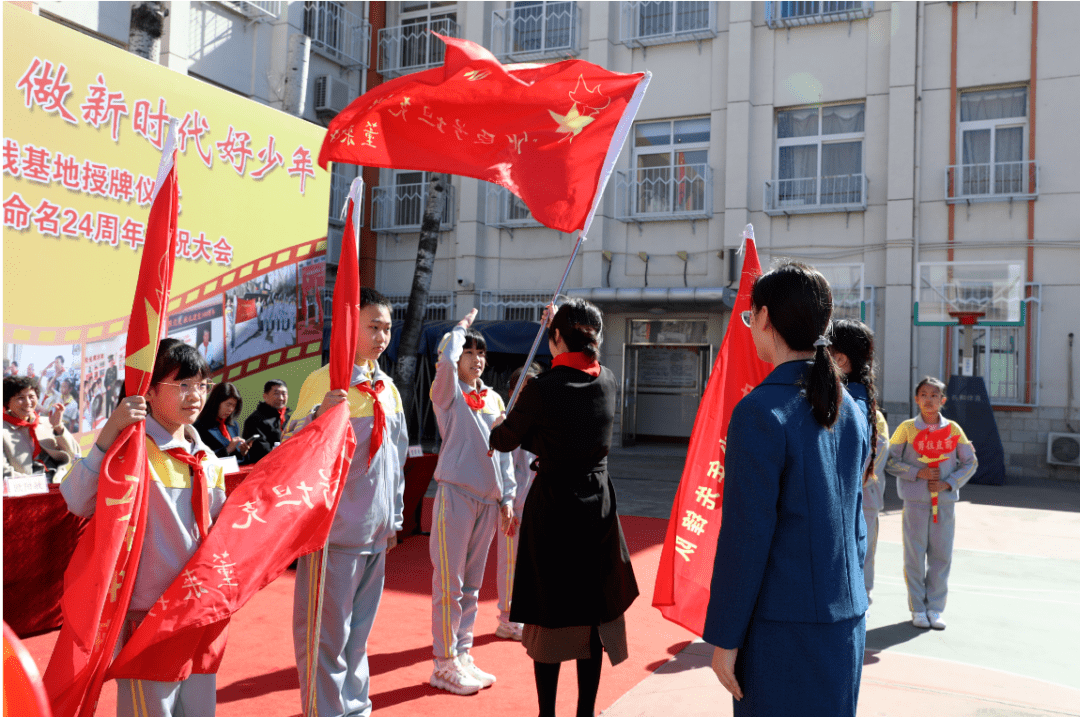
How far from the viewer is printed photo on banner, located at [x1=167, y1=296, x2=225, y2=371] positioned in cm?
747

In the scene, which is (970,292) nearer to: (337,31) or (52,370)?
(52,370)

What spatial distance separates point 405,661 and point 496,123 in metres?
2.76

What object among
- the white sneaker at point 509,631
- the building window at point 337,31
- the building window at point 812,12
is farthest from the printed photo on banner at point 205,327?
the building window at point 812,12

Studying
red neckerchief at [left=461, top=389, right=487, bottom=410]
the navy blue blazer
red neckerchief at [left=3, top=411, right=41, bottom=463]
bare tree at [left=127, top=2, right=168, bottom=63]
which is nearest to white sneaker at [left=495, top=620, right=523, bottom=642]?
red neckerchief at [left=461, top=389, right=487, bottom=410]

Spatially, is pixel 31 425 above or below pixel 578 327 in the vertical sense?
below

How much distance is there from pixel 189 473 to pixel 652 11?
573 inches

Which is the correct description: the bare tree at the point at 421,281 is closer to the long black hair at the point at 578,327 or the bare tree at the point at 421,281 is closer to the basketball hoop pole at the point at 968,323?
the basketball hoop pole at the point at 968,323

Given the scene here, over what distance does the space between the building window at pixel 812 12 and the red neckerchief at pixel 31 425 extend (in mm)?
12806

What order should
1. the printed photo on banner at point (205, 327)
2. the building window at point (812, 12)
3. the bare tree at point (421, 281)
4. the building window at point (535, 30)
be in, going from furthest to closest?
the building window at point (535, 30) → the building window at point (812, 12) → the bare tree at point (421, 281) → the printed photo on banner at point (205, 327)

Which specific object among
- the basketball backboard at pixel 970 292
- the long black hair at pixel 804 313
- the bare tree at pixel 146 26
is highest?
the bare tree at pixel 146 26

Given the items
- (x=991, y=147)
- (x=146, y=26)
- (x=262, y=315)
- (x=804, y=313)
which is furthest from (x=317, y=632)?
(x=991, y=147)

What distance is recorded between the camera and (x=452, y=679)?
3.75m

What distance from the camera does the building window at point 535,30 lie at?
15.3m

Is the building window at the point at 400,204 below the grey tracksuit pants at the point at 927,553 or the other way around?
the other way around
